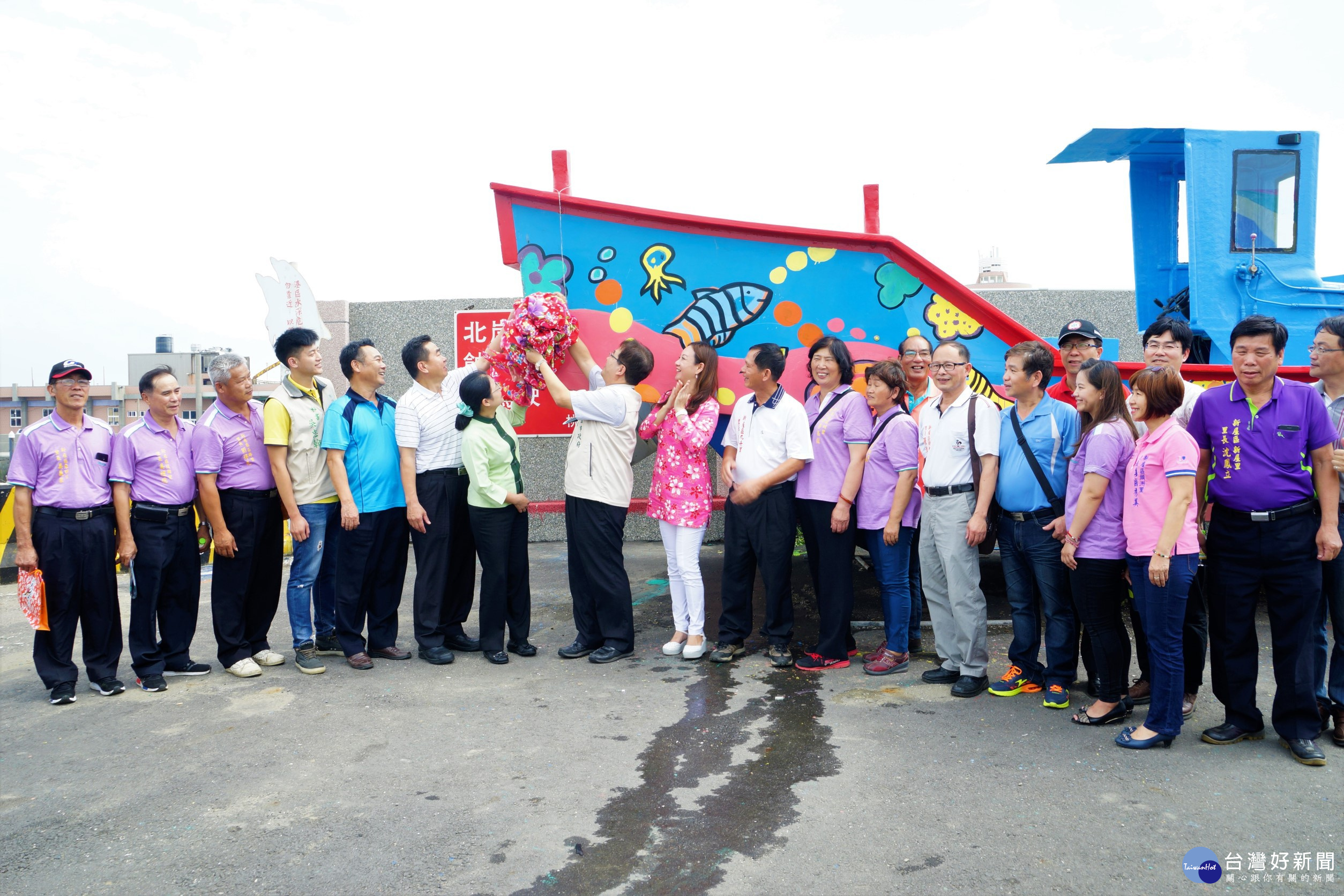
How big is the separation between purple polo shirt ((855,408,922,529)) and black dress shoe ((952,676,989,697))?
866mm

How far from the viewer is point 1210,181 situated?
5.95 metres

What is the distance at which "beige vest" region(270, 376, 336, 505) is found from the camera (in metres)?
4.95

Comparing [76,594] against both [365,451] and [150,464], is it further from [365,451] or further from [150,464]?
[365,451]

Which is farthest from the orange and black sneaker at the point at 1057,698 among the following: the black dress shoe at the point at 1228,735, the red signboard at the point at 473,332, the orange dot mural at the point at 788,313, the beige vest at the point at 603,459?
the red signboard at the point at 473,332

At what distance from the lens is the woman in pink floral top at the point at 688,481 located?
495 centimetres

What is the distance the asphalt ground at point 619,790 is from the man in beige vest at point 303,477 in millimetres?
395

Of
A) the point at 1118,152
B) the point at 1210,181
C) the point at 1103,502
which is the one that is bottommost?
the point at 1103,502

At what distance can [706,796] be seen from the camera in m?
3.28

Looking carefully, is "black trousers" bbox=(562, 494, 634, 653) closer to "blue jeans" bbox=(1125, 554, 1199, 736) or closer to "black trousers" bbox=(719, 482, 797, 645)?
"black trousers" bbox=(719, 482, 797, 645)

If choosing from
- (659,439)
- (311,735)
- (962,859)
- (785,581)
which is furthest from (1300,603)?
(311,735)

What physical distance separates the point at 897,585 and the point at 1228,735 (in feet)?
5.42

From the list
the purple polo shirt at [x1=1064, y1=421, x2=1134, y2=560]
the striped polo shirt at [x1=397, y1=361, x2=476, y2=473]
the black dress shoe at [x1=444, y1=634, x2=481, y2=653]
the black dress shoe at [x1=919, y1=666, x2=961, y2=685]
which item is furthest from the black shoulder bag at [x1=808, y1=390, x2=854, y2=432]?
the black dress shoe at [x1=444, y1=634, x2=481, y2=653]

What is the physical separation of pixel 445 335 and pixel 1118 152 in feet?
22.2

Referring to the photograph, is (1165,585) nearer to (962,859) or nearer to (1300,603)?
(1300,603)
